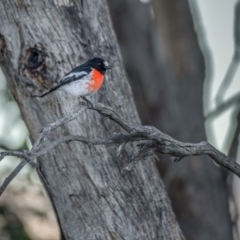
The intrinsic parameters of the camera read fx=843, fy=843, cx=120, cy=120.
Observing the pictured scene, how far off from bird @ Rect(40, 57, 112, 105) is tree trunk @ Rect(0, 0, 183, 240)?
27 centimetres

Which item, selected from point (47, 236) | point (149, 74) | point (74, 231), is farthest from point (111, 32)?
point (47, 236)

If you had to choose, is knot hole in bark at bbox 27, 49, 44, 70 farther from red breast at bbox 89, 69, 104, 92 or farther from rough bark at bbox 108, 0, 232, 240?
rough bark at bbox 108, 0, 232, 240

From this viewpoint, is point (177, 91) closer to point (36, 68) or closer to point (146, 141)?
point (36, 68)

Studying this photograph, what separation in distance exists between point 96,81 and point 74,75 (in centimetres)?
12

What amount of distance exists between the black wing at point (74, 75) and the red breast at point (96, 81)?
0.13ft

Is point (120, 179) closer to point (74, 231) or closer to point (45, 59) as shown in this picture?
point (74, 231)

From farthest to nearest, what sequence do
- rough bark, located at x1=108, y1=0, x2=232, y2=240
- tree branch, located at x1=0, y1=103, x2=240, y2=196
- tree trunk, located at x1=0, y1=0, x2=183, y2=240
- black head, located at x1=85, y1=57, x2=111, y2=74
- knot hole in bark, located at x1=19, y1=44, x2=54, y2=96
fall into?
rough bark, located at x1=108, y1=0, x2=232, y2=240 → tree trunk, located at x1=0, y1=0, x2=183, y2=240 → knot hole in bark, located at x1=19, y1=44, x2=54, y2=96 → black head, located at x1=85, y1=57, x2=111, y2=74 → tree branch, located at x1=0, y1=103, x2=240, y2=196

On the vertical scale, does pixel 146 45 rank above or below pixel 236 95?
above

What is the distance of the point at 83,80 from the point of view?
432 cm

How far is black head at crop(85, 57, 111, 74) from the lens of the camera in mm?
4430

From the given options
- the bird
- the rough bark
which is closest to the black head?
the bird

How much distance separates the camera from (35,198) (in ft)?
22.0

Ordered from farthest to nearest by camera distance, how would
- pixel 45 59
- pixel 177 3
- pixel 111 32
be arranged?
pixel 177 3
pixel 111 32
pixel 45 59

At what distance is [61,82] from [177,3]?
9.99ft
